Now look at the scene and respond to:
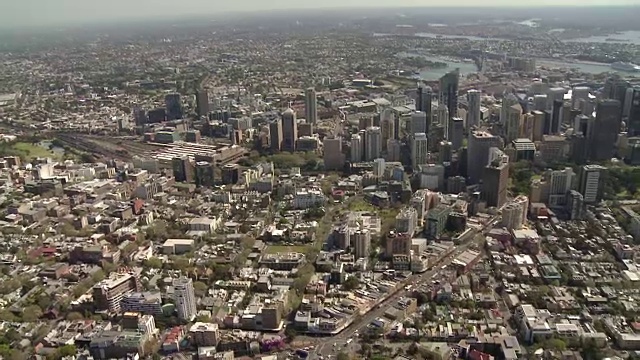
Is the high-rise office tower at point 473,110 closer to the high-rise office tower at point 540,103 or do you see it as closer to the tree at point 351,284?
the high-rise office tower at point 540,103

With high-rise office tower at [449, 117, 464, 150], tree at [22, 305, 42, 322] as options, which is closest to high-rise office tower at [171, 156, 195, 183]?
tree at [22, 305, 42, 322]

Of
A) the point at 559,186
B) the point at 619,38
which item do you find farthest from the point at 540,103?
the point at 619,38

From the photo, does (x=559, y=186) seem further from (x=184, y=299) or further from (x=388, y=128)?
(x=184, y=299)

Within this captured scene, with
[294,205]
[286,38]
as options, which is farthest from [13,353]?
[286,38]

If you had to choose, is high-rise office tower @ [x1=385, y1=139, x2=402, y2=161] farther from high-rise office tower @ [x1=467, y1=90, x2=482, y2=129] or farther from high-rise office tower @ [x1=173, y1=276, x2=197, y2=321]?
high-rise office tower @ [x1=173, y1=276, x2=197, y2=321]

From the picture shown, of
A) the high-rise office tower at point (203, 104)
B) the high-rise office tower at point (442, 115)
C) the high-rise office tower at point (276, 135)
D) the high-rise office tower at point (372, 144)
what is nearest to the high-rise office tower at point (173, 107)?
the high-rise office tower at point (203, 104)

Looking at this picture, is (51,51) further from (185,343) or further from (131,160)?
(185,343)
